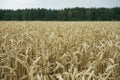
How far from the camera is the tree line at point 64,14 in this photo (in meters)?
62.5

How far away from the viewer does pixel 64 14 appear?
2514 inches

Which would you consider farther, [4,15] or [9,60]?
[4,15]

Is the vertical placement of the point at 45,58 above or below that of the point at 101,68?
above

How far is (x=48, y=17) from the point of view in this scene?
64.6 meters

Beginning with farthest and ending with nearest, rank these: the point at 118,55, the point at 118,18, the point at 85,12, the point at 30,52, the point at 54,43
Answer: the point at 85,12
the point at 118,18
the point at 54,43
the point at 30,52
the point at 118,55

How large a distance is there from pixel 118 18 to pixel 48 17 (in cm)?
1780

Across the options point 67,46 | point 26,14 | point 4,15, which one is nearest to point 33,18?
point 26,14

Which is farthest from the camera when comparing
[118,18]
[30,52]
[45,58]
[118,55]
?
[118,18]

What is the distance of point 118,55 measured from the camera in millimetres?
3691

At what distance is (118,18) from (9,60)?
5912cm

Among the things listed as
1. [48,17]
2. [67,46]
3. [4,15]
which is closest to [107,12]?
[48,17]

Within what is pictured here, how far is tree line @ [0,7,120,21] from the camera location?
62.5 m

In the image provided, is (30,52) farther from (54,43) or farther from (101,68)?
(101,68)

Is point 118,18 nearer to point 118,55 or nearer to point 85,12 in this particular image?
point 85,12
